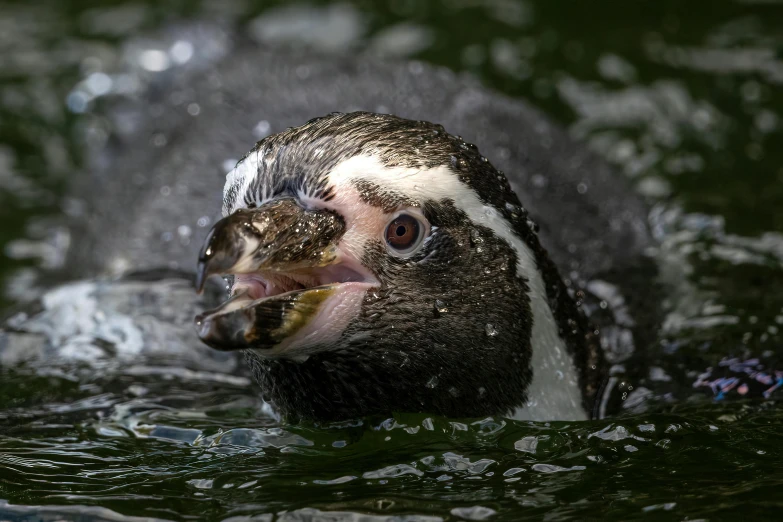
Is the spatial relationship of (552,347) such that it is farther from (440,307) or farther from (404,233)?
(404,233)

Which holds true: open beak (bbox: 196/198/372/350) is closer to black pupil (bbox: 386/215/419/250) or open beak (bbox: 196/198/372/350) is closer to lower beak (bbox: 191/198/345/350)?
lower beak (bbox: 191/198/345/350)

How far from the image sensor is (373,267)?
104 inches

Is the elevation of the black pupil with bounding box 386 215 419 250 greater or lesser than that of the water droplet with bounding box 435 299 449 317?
greater

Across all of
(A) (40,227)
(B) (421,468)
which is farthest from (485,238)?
(A) (40,227)

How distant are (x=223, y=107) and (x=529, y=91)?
6.19 ft

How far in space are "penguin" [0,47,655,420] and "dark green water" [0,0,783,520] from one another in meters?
0.14

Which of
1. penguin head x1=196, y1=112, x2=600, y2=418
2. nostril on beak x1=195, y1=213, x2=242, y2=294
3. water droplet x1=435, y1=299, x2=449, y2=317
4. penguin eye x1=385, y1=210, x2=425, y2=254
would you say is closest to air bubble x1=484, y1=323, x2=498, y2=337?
penguin head x1=196, y1=112, x2=600, y2=418

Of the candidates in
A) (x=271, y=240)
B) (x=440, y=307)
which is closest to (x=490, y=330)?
(x=440, y=307)

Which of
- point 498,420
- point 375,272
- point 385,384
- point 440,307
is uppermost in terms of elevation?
point 375,272

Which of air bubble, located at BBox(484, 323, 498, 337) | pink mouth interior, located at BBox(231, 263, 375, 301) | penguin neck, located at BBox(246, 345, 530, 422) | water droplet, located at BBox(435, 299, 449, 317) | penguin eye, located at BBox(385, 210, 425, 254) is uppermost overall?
penguin eye, located at BBox(385, 210, 425, 254)

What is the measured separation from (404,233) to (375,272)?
11cm

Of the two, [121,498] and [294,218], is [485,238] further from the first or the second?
[121,498]

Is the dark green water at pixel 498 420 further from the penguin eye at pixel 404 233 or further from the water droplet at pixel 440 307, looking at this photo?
the penguin eye at pixel 404 233

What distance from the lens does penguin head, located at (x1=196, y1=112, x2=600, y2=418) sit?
249 centimetres
